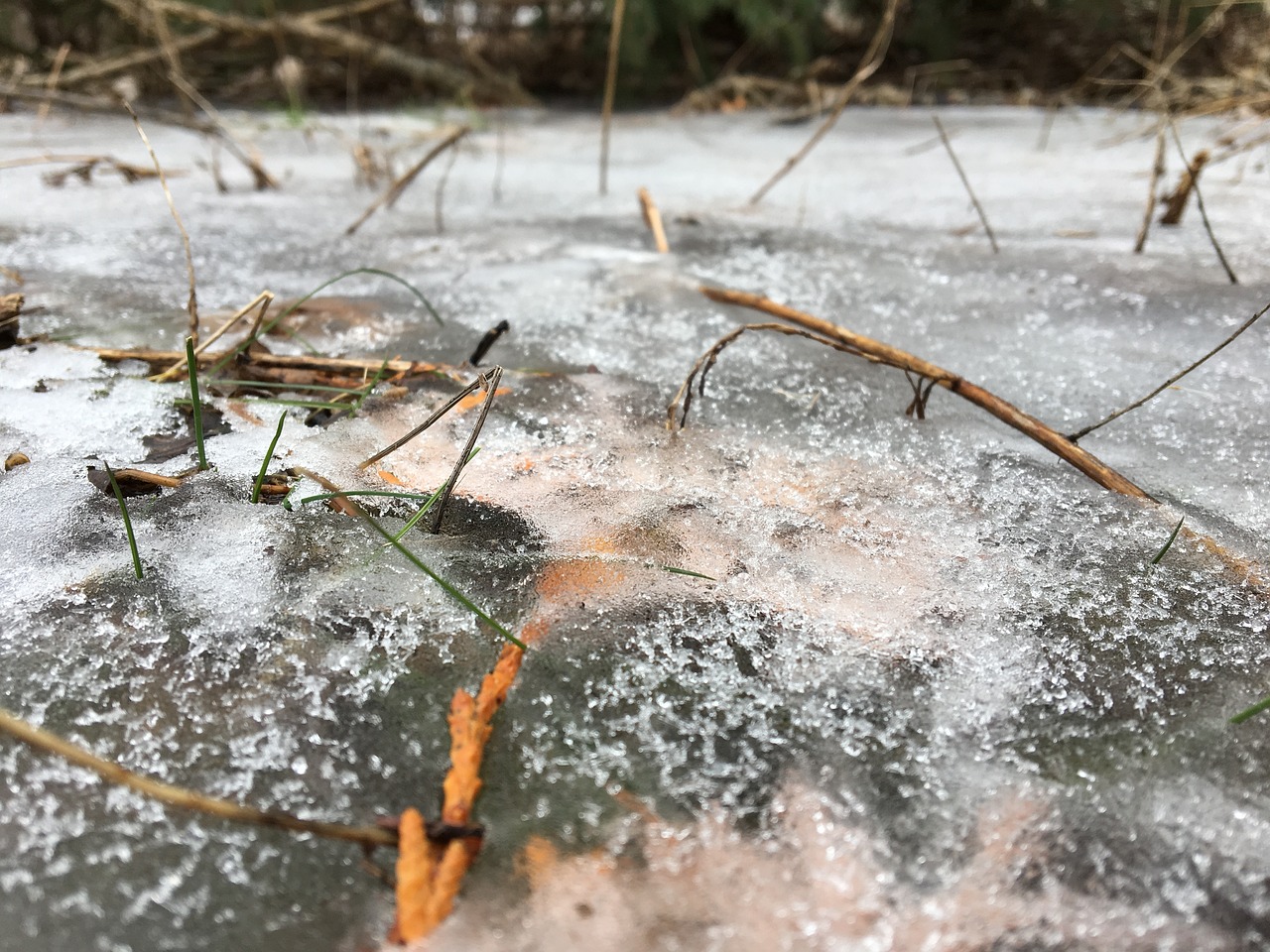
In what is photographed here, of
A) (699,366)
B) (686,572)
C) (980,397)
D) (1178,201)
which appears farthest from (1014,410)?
(1178,201)


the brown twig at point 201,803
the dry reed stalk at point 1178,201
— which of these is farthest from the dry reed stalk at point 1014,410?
the dry reed stalk at point 1178,201

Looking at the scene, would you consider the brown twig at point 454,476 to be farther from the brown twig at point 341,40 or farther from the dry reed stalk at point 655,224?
the brown twig at point 341,40

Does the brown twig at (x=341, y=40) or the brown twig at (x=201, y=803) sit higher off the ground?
the brown twig at (x=341, y=40)

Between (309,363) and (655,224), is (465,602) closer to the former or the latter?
(309,363)

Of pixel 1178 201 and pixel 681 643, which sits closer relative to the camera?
pixel 681 643

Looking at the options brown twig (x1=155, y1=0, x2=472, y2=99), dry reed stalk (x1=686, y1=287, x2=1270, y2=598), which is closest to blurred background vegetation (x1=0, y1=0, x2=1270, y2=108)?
brown twig (x1=155, y1=0, x2=472, y2=99)

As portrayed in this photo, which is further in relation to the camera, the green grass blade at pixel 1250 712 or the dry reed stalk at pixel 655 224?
the dry reed stalk at pixel 655 224

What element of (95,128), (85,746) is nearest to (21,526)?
(85,746)
